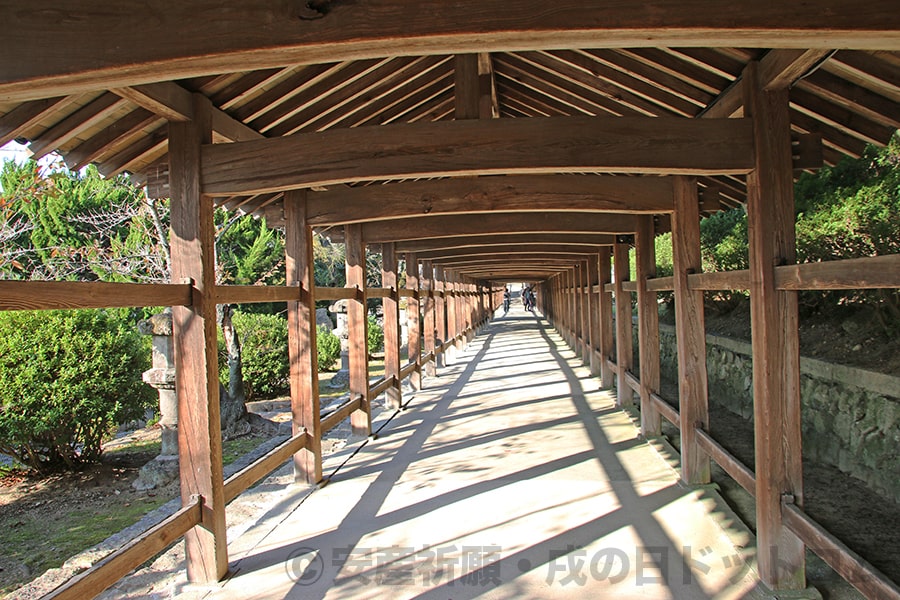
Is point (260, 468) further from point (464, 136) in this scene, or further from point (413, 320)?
point (413, 320)

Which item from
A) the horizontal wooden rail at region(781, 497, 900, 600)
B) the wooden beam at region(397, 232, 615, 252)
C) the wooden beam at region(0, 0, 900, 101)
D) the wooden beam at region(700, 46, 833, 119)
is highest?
the wooden beam at region(700, 46, 833, 119)

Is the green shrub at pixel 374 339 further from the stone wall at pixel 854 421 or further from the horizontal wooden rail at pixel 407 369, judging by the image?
the stone wall at pixel 854 421

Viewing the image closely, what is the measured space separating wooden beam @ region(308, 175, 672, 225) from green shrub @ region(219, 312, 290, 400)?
720 centimetres

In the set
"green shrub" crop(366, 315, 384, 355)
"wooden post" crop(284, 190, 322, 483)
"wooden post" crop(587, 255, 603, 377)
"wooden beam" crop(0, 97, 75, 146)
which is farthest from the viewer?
"green shrub" crop(366, 315, 384, 355)

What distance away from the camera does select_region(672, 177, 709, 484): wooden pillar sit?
460cm

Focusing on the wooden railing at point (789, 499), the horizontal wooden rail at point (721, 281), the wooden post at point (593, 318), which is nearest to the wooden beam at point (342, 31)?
the wooden railing at point (789, 499)

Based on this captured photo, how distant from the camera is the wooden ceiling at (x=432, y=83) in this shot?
Result: 1638mm

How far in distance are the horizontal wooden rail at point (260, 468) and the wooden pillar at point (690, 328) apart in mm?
2887

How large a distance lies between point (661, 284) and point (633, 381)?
182 centimetres

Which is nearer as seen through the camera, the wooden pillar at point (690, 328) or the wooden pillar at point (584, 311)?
the wooden pillar at point (690, 328)

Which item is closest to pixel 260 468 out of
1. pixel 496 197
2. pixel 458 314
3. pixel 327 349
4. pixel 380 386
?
pixel 496 197

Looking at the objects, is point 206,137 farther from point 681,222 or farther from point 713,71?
point 681,222

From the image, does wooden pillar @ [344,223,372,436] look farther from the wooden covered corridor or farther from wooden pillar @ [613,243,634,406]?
wooden pillar @ [613,243,634,406]

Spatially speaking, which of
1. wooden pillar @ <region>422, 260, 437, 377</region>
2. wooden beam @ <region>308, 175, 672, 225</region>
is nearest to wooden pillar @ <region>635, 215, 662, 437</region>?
wooden beam @ <region>308, 175, 672, 225</region>
